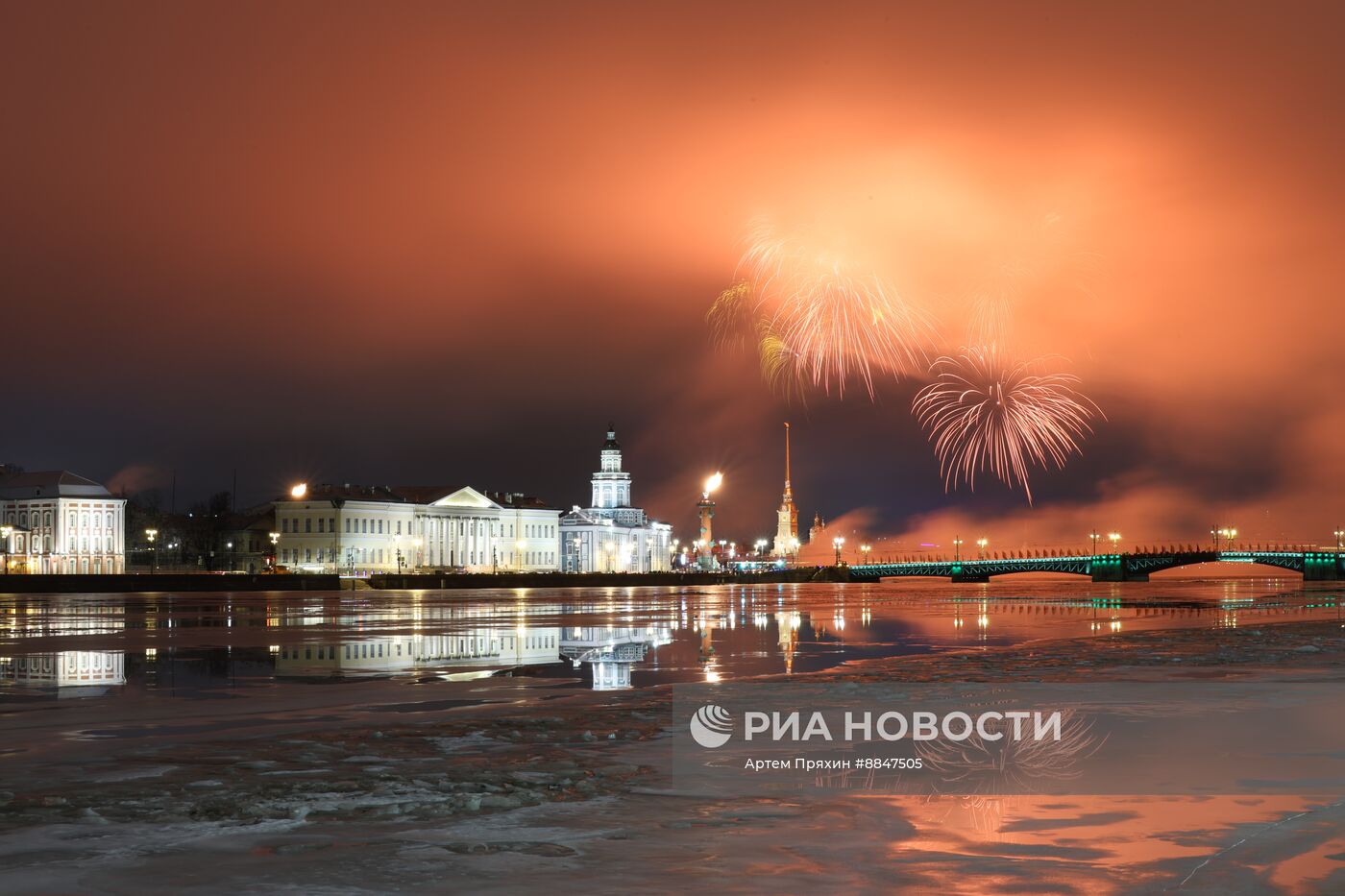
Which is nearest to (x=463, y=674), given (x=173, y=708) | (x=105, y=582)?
(x=173, y=708)

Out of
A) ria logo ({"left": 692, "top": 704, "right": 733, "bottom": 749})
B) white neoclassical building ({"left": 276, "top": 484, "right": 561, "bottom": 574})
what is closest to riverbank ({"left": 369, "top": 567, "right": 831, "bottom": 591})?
white neoclassical building ({"left": 276, "top": 484, "right": 561, "bottom": 574})

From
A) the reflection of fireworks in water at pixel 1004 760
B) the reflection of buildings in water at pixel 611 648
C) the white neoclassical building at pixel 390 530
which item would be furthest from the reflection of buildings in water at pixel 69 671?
the white neoclassical building at pixel 390 530

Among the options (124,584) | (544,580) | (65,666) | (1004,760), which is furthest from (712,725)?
(544,580)

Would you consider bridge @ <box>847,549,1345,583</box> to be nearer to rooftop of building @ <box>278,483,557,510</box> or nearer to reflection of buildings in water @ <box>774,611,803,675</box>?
rooftop of building @ <box>278,483,557,510</box>

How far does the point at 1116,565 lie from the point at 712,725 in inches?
6121

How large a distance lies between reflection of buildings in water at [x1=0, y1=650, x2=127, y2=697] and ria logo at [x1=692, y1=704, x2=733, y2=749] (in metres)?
7.88

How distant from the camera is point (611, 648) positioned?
24.9 meters

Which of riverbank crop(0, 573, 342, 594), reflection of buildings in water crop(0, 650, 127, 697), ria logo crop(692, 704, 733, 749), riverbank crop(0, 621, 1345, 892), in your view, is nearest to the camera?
riverbank crop(0, 621, 1345, 892)

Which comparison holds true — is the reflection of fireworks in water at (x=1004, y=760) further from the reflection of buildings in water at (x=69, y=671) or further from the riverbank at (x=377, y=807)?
the reflection of buildings in water at (x=69, y=671)

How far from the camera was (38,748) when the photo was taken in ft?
36.6

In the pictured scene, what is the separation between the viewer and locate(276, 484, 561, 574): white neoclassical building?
16800 cm

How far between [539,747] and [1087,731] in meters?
5.28

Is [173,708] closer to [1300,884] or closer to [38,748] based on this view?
[38,748]

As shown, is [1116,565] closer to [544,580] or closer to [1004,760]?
[544,580]
